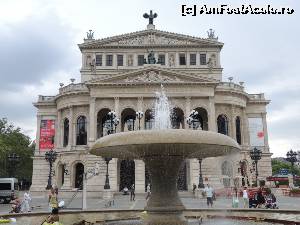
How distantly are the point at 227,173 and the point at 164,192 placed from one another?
3405cm

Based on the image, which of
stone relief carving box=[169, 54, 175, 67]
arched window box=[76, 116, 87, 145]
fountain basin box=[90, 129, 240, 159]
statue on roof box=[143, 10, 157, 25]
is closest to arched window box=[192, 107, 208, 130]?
stone relief carving box=[169, 54, 175, 67]

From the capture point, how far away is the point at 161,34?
53.2 metres

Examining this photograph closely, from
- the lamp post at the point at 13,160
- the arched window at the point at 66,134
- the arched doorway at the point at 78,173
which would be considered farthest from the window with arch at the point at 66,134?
the lamp post at the point at 13,160

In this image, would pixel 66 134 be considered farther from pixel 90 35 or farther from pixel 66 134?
pixel 90 35

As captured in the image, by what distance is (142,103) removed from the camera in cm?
4553

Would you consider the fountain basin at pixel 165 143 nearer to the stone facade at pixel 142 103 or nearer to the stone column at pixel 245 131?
the stone facade at pixel 142 103

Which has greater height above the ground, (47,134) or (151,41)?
(151,41)

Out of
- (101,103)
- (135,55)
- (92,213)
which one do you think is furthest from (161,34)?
(92,213)

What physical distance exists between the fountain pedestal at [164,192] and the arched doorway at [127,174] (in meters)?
33.3

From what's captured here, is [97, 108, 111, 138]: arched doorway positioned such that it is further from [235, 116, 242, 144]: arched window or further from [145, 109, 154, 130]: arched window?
[235, 116, 242, 144]: arched window

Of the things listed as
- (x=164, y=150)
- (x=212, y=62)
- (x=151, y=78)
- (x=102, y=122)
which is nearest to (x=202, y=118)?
(x=212, y=62)

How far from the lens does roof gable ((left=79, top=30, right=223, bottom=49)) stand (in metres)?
52.9

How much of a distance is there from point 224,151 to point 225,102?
126 feet

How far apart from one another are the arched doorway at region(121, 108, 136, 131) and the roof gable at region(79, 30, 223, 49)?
9.81m
